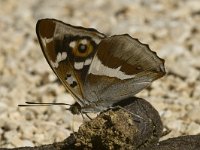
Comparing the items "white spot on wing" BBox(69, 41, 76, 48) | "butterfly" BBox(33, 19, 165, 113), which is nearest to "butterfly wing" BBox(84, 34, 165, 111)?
"butterfly" BBox(33, 19, 165, 113)

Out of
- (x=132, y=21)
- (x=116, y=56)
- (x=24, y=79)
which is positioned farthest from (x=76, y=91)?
(x=132, y=21)

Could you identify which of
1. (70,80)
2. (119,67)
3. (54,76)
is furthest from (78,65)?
(54,76)

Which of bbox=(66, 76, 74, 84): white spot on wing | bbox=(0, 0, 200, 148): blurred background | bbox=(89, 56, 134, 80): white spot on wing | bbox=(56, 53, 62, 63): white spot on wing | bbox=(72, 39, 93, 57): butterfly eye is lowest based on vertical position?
bbox=(66, 76, 74, 84): white spot on wing

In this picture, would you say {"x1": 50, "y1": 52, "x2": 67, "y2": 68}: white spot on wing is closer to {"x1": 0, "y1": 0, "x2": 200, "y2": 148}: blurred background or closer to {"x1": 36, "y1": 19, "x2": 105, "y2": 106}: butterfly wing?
{"x1": 36, "y1": 19, "x2": 105, "y2": 106}: butterfly wing

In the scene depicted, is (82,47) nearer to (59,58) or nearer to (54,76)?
(59,58)

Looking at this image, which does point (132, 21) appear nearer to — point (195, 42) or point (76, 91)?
point (195, 42)
